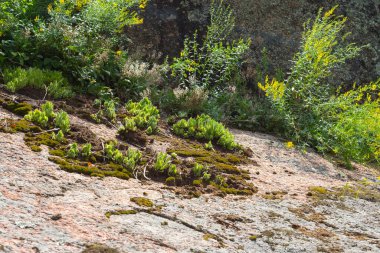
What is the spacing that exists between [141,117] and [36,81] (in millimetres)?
1275

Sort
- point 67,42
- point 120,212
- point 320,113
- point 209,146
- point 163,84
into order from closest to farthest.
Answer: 1. point 120,212
2. point 209,146
3. point 67,42
4. point 320,113
5. point 163,84

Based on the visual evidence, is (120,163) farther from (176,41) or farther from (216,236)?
(176,41)

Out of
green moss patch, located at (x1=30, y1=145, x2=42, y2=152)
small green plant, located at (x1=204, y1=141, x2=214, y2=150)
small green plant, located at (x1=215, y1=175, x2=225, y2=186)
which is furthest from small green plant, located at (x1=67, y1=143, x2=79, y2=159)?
small green plant, located at (x1=204, y1=141, x2=214, y2=150)

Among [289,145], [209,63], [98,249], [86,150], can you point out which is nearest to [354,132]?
[289,145]

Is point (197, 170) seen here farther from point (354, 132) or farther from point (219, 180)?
point (354, 132)

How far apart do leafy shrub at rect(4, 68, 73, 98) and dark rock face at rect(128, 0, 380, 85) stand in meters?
1.82

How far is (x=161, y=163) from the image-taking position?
15.6ft

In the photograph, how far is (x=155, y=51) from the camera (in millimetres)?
8102

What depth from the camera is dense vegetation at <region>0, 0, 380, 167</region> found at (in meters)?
6.24

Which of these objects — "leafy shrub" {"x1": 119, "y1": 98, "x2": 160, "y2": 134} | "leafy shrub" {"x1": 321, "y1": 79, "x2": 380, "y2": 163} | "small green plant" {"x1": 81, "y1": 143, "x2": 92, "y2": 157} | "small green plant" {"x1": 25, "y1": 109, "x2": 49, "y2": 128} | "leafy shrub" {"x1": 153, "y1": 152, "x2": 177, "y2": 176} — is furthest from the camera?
"leafy shrub" {"x1": 321, "y1": 79, "x2": 380, "y2": 163}

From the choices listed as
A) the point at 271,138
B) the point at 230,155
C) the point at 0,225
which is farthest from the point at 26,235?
the point at 271,138

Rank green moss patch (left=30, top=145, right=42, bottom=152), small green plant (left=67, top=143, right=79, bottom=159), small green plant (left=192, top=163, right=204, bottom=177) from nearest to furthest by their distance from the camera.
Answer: green moss patch (left=30, top=145, right=42, bottom=152) → small green plant (left=67, top=143, right=79, bottom=159) → small green plant (left=192, top=163, right=204, bottom=177)

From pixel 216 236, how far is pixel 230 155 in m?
2.29

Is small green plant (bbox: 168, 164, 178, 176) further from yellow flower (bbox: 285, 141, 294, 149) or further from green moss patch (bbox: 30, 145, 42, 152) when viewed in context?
yellow flower (bbox: 285, 141, 294, 149)
